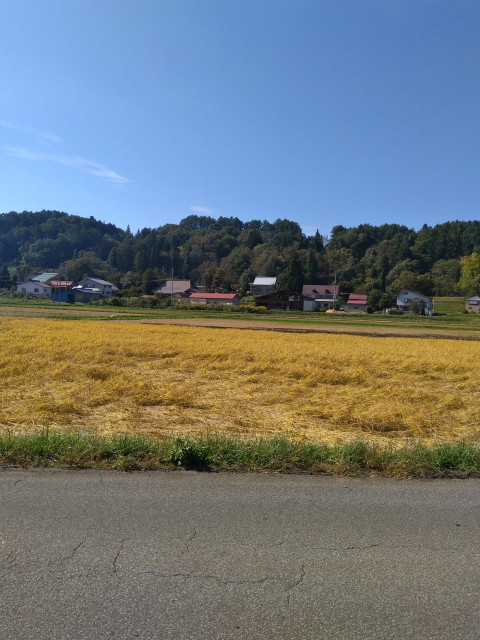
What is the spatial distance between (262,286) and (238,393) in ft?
343

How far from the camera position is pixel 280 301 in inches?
3386

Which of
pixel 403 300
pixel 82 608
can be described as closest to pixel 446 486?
pixel 82 608

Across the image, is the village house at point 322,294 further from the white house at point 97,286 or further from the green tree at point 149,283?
the white house at point 97,286

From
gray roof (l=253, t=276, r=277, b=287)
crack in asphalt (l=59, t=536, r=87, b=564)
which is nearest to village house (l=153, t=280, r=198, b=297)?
gray roof (l=253, t=276, r=277, b=287)

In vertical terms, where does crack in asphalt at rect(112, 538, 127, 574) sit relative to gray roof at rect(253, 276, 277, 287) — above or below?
below

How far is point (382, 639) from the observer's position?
7.89 feet

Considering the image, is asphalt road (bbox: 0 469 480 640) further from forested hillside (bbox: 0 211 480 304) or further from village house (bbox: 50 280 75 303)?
forested hillside (bbox: 0 211 480 304)

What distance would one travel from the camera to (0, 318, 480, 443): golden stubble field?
7.52 meters

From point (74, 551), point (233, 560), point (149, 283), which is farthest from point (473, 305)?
point (74, 551)

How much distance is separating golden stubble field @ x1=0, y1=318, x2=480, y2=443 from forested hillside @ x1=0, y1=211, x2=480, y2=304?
297 ft

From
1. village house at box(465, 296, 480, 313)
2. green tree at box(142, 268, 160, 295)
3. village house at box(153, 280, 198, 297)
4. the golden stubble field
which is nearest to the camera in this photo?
the golden stubble field

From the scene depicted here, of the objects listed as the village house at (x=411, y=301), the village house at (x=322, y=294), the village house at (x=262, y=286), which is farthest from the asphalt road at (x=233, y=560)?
the village house at (x=262, y=286)

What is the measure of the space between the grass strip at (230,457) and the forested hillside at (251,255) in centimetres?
9958

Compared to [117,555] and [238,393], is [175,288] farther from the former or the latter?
[117,555]
